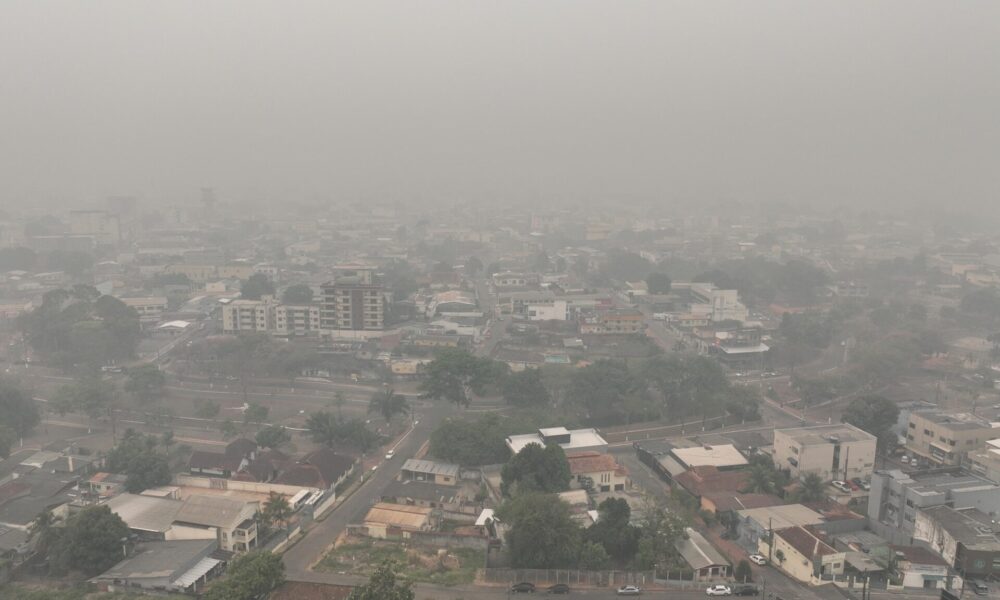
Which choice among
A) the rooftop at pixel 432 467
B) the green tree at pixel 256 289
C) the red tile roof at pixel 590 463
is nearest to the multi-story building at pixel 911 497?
the red tile roof at pixel 590 463

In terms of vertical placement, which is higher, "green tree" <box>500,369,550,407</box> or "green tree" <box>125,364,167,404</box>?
"green tree" <box>500,369,550,407</box>

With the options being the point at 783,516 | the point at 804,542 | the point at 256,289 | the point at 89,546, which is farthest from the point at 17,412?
the point at 804,542

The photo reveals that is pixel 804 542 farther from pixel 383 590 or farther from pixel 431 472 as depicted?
pixel 431 472

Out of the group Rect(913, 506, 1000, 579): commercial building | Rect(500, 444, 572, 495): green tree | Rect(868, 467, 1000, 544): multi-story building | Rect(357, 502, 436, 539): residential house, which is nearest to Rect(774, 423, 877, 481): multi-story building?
Rect(868, 467, 1000, 544): multi-story building

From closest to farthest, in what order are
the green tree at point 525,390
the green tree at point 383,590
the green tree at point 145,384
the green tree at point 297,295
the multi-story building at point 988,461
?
the green tree at point 383,590, the multi-story building at point 988,461, the green tree at point 525,390, the green tree at point 145,384, the green tree at point 297,295

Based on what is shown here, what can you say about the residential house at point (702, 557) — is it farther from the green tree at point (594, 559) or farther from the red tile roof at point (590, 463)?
the red tile roof at point (590, 463)

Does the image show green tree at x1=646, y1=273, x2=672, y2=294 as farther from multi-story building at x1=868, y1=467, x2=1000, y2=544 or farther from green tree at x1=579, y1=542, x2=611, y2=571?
green tree at x1=579, y1=542, x2=611, y2=571

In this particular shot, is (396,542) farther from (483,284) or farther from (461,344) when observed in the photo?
(483,284)
